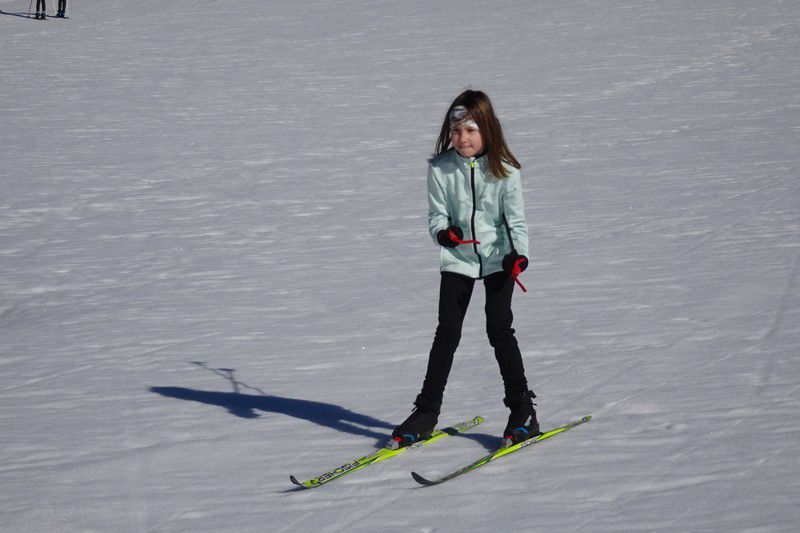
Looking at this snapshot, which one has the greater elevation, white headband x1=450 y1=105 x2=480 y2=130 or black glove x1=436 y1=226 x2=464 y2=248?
white headband x1=450 y1=105 x2=480 y2=130

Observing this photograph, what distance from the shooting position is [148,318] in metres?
6.77

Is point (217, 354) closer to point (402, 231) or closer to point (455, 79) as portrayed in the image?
point (402, 231)

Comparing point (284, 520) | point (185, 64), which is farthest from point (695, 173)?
point (185, 64)

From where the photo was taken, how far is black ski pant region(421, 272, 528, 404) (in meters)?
4.03

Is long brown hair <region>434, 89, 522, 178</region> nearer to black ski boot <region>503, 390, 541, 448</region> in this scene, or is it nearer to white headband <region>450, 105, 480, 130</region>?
white headband <region>450, 105, 480, 130</region>

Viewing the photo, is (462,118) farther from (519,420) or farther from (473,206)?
(519,420)

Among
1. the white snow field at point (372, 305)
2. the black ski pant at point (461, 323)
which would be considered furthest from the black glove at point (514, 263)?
the white snow field at point (372, 305)

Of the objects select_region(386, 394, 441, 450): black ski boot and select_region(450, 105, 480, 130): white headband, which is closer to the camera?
select_region(450, 105, 480, 130): white headband

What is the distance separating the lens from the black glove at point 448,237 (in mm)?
3902

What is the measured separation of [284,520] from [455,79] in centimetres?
1495

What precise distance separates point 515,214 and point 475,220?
0.15 meters

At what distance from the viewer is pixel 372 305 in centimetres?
682

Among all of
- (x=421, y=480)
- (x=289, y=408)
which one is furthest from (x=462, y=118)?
(x=289, y=408)

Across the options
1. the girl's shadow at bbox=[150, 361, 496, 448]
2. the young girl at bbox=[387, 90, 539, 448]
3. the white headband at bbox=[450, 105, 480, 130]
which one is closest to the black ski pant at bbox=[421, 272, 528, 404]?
the young girl at bbox=[387, 90, 539, 448]
